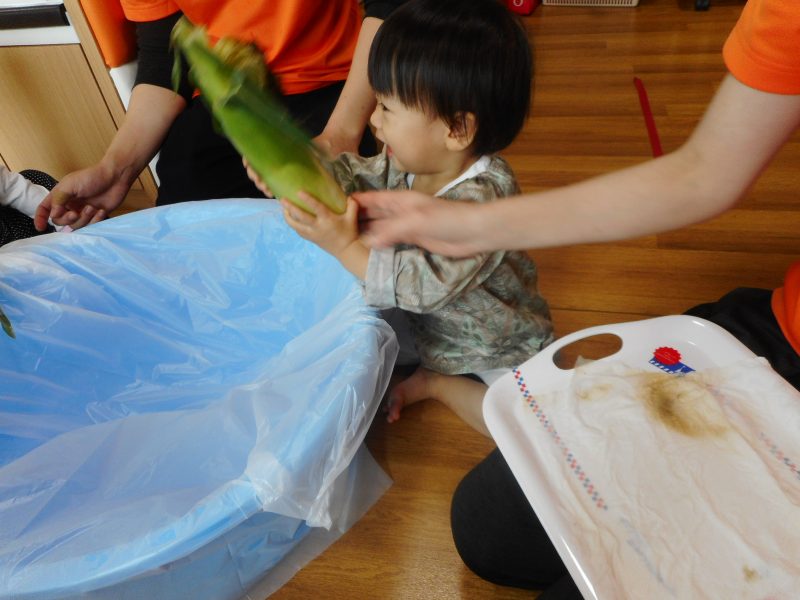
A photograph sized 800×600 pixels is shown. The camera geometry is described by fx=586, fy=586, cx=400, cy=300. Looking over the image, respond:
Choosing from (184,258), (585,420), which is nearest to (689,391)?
(585,420)

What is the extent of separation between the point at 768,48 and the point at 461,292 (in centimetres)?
32

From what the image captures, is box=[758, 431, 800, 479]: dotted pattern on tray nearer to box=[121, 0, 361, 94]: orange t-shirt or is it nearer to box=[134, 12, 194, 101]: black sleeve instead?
box=[121, 0, 361, 94]: orange t-shirt

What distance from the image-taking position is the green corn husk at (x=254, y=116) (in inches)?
17.7

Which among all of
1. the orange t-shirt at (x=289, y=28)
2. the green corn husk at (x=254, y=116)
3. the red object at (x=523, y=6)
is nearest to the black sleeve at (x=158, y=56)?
the orange t-shirt at (x=289, y=28)

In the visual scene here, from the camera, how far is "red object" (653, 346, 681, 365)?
0.46 metres

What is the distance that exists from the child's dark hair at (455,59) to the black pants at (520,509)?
0.97 ft

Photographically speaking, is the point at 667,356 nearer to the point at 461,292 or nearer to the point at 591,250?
the point at 461,292

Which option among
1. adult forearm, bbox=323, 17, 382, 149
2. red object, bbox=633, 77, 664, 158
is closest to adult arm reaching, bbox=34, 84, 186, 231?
adult forearm, bbox=323, 17, 382, 149

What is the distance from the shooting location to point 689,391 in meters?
0.44

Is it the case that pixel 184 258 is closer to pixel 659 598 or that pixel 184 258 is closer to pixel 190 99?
pixel 190 99

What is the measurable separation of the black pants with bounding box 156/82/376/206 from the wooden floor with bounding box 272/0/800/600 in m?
0.42

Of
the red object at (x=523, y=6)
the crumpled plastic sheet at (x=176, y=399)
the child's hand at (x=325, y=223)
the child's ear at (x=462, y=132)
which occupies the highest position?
the child's ear at (x=462, y=132)

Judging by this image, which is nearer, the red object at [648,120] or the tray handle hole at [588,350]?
the tray handle hole at [588,350]

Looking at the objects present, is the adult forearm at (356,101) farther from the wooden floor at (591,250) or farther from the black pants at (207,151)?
the wooden floor at (591,250)
